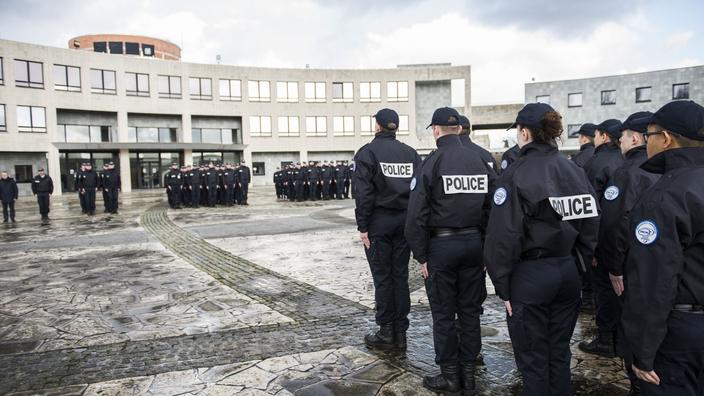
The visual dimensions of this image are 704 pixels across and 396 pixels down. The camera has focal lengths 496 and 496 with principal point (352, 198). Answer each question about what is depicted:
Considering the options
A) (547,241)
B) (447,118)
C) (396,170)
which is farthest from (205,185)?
(547,241)

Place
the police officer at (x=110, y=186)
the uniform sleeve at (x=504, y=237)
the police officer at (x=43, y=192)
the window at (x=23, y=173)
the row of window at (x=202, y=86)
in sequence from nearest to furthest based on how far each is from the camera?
the uniform sleeve at (x=504, y=237) < the police officer at (x=43, y=192) < the police officer at (x=110, y=186) < the window at (x=23, y=173) < the row of window at (x=202, y=86)

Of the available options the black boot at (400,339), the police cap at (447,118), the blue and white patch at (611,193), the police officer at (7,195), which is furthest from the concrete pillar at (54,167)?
the blue and white patch at (611,193)

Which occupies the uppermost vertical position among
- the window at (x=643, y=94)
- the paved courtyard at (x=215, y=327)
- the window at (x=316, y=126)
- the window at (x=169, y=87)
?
the window at (x=169, y=87)

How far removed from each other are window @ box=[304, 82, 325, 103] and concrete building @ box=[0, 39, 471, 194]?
98mm

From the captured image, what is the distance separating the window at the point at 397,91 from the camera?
49.6 m

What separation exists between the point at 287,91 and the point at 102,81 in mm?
16006

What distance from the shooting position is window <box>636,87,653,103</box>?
43.5m

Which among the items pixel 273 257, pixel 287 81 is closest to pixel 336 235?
pixel 273 257

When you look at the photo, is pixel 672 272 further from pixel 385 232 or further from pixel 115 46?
pixel 115 46

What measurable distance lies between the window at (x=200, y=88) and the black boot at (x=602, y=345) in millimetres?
43449

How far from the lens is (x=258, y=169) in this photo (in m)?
47.2

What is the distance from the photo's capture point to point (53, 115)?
121 feet

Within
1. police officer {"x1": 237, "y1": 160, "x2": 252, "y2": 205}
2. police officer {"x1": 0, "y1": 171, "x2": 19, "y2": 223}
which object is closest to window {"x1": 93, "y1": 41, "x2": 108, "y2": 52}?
police officer {"x1": 237, "y1": 160, "x2": 252, "y2": 205}

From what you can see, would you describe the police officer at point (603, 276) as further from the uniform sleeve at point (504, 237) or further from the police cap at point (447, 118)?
the uniform sleeve at point (504, 237)
